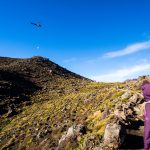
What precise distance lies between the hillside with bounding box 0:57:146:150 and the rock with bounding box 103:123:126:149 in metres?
0.08

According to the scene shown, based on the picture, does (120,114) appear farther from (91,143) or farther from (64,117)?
(64,117)

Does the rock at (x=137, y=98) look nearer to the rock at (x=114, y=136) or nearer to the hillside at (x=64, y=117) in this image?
the hillside at (x=64, y=117)

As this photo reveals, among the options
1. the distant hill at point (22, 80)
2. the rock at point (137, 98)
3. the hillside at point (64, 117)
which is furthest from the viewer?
the distant hill at point (22, 80)

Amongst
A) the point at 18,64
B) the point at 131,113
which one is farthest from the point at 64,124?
the point at 18,64

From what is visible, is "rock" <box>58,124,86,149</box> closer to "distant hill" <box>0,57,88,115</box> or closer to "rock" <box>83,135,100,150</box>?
"rock" <box>83,135,100,150</box>

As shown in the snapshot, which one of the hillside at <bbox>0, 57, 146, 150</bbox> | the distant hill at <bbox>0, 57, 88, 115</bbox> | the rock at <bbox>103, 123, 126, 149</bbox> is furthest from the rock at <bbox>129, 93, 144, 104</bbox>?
the distant hill at <bbox>0, 57, 88, 115</bbox>

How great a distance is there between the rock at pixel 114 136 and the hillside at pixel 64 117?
3.2 inches

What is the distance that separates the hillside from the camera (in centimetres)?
1822

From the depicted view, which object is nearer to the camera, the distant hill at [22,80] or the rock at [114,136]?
the rock at [114,136]

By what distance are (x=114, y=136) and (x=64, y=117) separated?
12.8 metres

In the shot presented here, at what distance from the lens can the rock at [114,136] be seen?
51.3ft

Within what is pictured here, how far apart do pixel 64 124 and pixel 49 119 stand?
207 inches

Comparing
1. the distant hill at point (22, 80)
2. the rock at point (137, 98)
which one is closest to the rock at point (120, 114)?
the rock at point (137, 98)

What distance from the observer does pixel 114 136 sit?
15.7m
